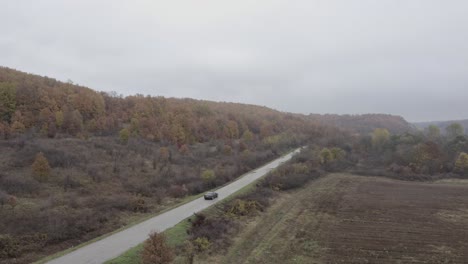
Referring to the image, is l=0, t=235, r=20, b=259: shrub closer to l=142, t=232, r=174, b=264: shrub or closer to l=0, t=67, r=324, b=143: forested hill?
l=142, t=232, r=174, b=264: shrub

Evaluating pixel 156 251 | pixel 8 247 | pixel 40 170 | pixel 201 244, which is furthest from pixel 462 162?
pixel 8 247

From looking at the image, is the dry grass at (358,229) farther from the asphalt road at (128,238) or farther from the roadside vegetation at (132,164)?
the asphalt road at (128,238)

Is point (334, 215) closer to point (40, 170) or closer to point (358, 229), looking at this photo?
point (358, 229)

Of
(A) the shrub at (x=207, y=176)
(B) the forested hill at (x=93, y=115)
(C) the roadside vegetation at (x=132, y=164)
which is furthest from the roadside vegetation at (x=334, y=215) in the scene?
(B) the forested hill at (x=93, y=115)

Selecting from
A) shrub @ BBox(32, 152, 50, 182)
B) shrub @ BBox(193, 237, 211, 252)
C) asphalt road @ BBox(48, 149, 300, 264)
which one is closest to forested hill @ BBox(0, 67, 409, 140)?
shrub @ BBox(32, 152, 50, 182)

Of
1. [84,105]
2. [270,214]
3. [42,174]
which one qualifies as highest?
[84,105]

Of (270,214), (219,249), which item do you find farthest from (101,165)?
(219,249)

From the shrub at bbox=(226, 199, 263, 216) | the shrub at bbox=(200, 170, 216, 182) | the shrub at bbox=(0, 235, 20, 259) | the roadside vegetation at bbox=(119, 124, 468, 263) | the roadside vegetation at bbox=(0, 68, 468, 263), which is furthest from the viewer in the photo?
the shrub at bbox=(200, 170, 216, 182)

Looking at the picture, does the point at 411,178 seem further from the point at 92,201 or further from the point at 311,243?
the point at 92,201

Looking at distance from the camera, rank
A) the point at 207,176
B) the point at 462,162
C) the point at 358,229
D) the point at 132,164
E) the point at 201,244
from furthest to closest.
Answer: the point at 462,162 → the point at 132,164 → the point at 207,176 → the point at 358,229 → the point at 201,244
